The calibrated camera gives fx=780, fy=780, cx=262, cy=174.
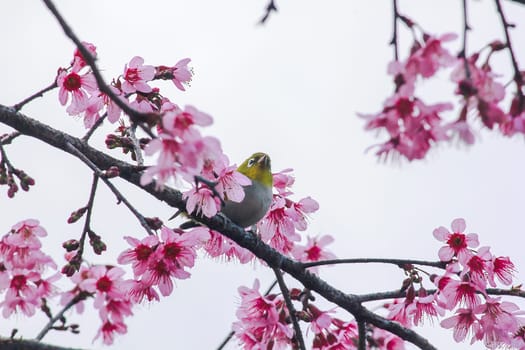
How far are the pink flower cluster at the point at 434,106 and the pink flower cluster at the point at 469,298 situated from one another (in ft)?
5.94

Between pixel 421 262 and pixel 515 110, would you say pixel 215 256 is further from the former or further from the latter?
pixel 515 110

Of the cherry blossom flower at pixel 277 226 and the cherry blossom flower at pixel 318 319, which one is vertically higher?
the cherry blossom flower at pixel 277 226

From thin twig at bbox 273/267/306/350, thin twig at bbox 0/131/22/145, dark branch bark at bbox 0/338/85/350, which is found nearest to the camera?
dark branch bark at bbox 0/338/85/350

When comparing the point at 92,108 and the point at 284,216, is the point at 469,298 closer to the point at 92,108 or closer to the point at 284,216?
the point at 284,216

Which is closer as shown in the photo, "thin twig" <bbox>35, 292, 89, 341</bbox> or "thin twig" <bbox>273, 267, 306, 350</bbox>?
"thin twig" <bbox>35, 292, 89, 341</bbox>

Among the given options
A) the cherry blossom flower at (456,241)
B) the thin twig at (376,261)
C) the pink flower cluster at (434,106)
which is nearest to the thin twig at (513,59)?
the pink flower cluster at (434,106)

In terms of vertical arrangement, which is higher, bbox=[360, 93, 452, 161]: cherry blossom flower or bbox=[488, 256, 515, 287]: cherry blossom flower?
bbox=[488, 256, 515, 287]: cherry blossom flower

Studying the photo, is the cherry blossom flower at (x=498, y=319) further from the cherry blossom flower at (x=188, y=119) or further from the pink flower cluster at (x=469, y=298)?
the cherry blossom flower at (x=188, y=119)

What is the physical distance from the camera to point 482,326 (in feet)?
14.9

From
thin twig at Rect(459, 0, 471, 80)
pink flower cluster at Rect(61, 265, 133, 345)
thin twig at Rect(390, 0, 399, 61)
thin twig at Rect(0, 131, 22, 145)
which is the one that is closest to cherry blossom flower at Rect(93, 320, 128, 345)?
pink flower cluster at Rect(61, 265, 133, 345)

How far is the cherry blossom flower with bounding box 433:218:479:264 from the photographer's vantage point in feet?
15.0

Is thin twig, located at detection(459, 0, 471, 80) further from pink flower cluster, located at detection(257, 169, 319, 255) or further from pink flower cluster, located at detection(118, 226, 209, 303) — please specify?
pink flower cluster, located at detection(257, 169, 319, 255)

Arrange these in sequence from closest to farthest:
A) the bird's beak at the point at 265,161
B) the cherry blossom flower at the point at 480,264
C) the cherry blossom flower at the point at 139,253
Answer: the cherry blossom flower at the point at 139,253
the cherry blossom flower at the point at 480,264
the bird's beak at the point at 265,161

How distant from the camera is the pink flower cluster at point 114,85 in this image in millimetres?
4660
